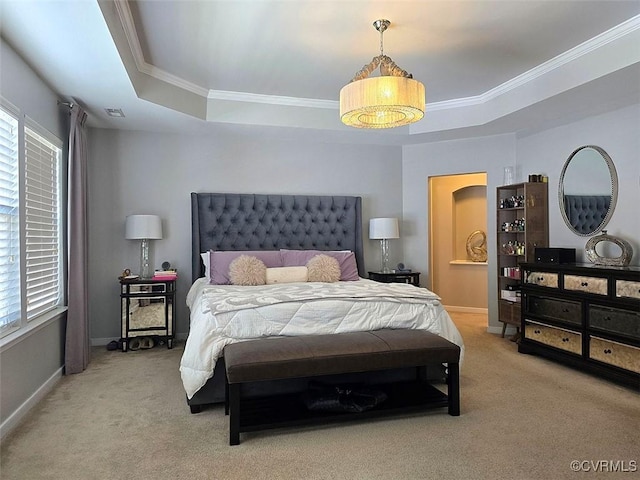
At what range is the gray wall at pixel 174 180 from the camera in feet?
15.8

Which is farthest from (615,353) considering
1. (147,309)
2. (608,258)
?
(147,309)

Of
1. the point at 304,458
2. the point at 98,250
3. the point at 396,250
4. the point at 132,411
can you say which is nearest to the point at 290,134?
the point at 396,250

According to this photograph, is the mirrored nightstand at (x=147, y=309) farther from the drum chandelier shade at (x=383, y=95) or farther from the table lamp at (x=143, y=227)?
the drum chandelier shade at (x=383, y=95)

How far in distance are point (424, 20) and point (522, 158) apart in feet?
8.89

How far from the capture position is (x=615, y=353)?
3.38m

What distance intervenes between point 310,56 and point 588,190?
2931 millimetres

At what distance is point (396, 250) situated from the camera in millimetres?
5738

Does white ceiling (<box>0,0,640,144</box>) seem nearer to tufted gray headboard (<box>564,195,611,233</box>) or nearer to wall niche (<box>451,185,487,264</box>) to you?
tufted gray headboard (<box>564,195,611,233</box>)

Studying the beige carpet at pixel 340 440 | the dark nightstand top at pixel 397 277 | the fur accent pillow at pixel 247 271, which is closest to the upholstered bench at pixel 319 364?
the beige carpet at pixel 340 440

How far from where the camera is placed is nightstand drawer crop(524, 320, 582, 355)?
3.73 meters

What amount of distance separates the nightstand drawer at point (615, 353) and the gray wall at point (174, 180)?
3045mm

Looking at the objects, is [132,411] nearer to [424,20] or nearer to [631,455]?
[631,455]

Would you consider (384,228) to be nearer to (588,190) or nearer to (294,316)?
(588,190)

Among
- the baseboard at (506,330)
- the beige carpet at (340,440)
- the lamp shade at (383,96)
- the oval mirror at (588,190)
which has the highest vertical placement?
the lamp shade at (383,96)
